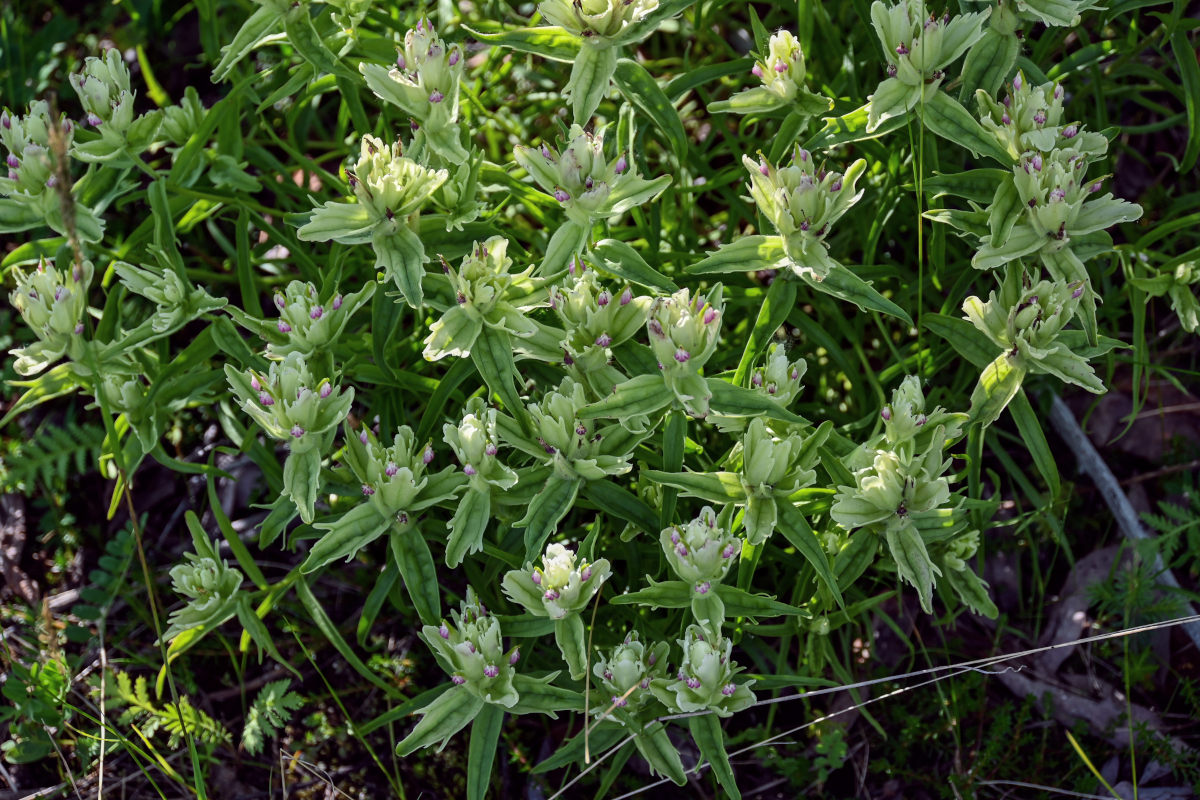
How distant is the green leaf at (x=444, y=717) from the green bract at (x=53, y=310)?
1.08m

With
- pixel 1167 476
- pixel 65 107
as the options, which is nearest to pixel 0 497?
pixel 65 107

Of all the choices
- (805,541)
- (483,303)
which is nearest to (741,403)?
(805,541)

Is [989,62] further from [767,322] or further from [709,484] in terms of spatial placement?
[709,484]

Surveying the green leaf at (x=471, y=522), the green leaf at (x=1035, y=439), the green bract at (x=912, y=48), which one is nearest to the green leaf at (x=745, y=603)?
the green leaf at (x=471, y=522)

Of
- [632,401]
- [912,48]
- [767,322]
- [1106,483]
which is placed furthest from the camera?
[1106,483]

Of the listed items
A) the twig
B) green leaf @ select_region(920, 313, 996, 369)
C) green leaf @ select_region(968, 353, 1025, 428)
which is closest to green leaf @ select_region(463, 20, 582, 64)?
green leaf @ select_region(920, 313, 996, 369)

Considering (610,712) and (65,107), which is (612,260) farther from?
(65,107)

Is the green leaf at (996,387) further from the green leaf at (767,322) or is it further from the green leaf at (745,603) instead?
the green leaf at (745,603)

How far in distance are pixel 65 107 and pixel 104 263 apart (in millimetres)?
983

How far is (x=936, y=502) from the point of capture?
2.09 metres

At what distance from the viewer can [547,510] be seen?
2.21 meters

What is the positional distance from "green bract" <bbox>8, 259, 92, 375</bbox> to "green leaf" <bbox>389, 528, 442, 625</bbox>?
809 millimetres

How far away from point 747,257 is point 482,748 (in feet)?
3.75

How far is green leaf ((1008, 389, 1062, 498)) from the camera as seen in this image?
2283mm
